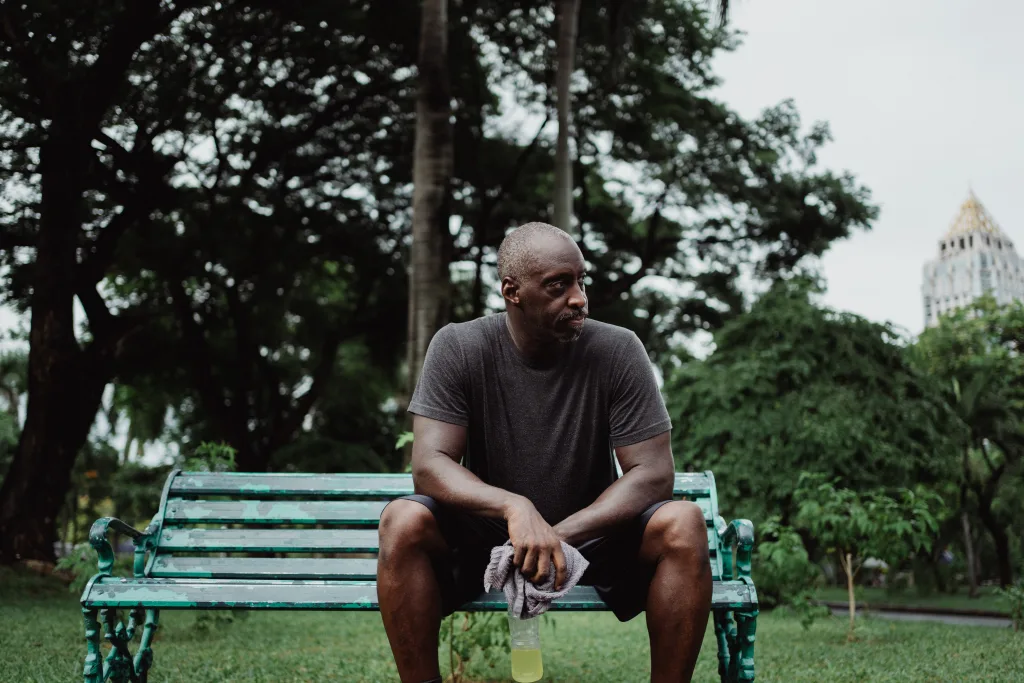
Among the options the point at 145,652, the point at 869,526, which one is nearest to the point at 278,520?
the point at 145,652

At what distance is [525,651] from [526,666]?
0.04 metres

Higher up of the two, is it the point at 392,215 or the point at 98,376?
the point at 392,215

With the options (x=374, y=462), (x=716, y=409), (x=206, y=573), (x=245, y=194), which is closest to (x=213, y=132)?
(x=245, y=194)

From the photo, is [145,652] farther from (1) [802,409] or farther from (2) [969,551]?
(2) [969,551]

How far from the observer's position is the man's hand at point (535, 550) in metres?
2.50

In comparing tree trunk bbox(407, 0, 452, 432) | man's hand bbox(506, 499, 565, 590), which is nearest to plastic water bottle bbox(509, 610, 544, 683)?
man's hand bbox(506, 499, 565, 590)

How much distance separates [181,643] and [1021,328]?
2503 cm

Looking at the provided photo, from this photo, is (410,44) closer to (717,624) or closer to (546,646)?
(546,646)

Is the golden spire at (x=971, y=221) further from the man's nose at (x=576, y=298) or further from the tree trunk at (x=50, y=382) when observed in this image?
the man's nose at (x=576, y=298)

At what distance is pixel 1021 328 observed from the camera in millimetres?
26000

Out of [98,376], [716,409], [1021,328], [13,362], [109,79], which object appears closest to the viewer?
[109,79]

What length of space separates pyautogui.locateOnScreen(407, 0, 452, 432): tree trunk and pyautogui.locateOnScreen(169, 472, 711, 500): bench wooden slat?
219 inches

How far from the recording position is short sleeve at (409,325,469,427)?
115 inches

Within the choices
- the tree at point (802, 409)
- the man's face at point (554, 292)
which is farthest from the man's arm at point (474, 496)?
the tree at point (802, 409)
